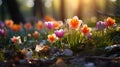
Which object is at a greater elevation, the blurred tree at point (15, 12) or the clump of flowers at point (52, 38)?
the blurred tree at point (15, 12)

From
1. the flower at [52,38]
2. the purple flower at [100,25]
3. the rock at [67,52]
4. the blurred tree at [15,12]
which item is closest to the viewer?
the rock at [67,52]

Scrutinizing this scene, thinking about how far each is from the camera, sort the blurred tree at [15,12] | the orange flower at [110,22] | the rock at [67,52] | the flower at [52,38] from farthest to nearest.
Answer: the blurred tree at [15,12], the orange flower at [110,22], the flower at [52,38], the rock at [67,52]

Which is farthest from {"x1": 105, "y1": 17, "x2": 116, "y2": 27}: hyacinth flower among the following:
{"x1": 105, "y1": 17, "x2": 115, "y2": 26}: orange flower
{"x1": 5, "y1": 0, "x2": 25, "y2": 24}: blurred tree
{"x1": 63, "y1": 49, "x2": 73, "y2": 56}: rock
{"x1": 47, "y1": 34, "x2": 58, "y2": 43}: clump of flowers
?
{"x1": 5, "y1": 0, "x2": 25, "y2": 24}: blurred tree

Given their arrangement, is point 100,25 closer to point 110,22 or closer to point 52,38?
point 110,22

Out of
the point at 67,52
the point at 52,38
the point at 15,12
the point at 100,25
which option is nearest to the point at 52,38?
the point at 52,38

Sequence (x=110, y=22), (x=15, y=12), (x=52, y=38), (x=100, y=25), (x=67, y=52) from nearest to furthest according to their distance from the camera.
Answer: (x=67, y=52) → (x=52, y=38) → (x=110, y=22) → (x=100, y=25) → (x=15, y=12)

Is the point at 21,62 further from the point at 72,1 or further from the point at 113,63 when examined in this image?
the point at 72,1

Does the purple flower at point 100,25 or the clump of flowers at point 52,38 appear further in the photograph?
the purple flower at point 100,25

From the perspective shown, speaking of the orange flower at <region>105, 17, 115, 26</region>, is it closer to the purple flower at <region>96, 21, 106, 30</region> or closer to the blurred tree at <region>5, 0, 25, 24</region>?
the purple flower at <region>96, 21, 106, 30</region>

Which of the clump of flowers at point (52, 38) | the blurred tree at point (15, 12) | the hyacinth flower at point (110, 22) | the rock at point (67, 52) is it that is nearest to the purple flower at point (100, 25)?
the hyacinth flower at point (110, 22)

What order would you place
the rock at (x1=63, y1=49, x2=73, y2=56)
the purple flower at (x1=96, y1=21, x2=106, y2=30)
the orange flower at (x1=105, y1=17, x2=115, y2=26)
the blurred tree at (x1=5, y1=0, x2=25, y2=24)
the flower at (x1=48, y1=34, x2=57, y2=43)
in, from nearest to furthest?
1. the rock at (x1=63, y1=49, x2=73, y2=56)
2. the flower at (x1=48, y1=34, x2=57, y2=43)
3. the orange flower at (x1=105, y1=17, x2=115, y2=26)
4. the purple flower at (x1=96, y1=21, x2=106, y2=30)
5. the blurred tree at (x1=5, y1=0, x2=25, y2=24)

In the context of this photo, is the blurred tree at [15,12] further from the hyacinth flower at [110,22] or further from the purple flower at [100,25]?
the hyacinth flower at [110,22]

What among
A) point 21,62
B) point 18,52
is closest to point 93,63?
point 21,62

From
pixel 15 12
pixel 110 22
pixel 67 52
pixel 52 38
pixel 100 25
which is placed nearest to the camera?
pixel 67 52
